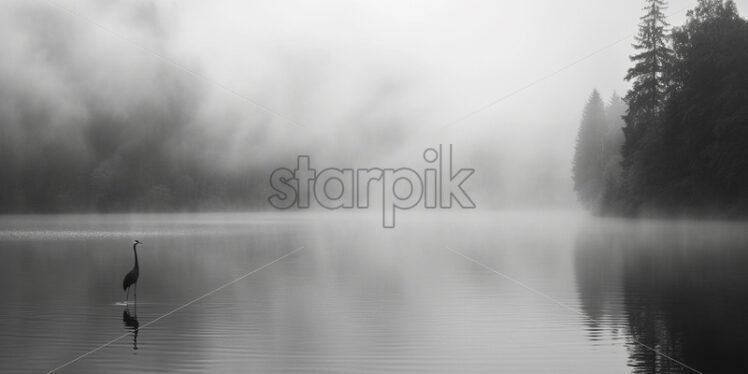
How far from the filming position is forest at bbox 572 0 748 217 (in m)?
72.7

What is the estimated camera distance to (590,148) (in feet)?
475

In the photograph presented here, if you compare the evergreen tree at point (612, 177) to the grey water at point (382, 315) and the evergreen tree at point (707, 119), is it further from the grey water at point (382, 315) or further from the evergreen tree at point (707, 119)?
the grey water at point (382, 315)

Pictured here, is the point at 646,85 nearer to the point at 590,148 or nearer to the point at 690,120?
the point at 690,120

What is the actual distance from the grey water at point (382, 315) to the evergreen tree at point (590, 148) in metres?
105

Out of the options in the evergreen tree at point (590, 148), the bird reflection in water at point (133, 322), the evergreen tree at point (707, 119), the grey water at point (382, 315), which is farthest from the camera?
the evergreen tree at point (590, 148)

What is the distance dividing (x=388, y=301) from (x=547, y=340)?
693 cm

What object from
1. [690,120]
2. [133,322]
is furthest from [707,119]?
[133,322]

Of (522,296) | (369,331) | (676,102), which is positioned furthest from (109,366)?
(676,102)

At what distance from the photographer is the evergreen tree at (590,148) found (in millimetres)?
140625

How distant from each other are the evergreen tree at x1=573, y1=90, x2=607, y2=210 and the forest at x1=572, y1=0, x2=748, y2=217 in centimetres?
3915

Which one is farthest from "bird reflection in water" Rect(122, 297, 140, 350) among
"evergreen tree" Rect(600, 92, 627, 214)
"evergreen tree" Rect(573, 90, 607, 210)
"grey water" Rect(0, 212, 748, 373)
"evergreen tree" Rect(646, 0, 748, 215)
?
"evergreen tree" Rect(573, 90, 607, 210)

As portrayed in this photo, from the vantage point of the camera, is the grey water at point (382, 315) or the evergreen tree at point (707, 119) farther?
the evergreen tree at point (707, 119)

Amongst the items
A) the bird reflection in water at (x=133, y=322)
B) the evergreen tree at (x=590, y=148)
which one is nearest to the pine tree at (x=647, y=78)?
the evergreen tree at (x=590, y=148)

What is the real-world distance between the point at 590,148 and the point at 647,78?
50953mm
